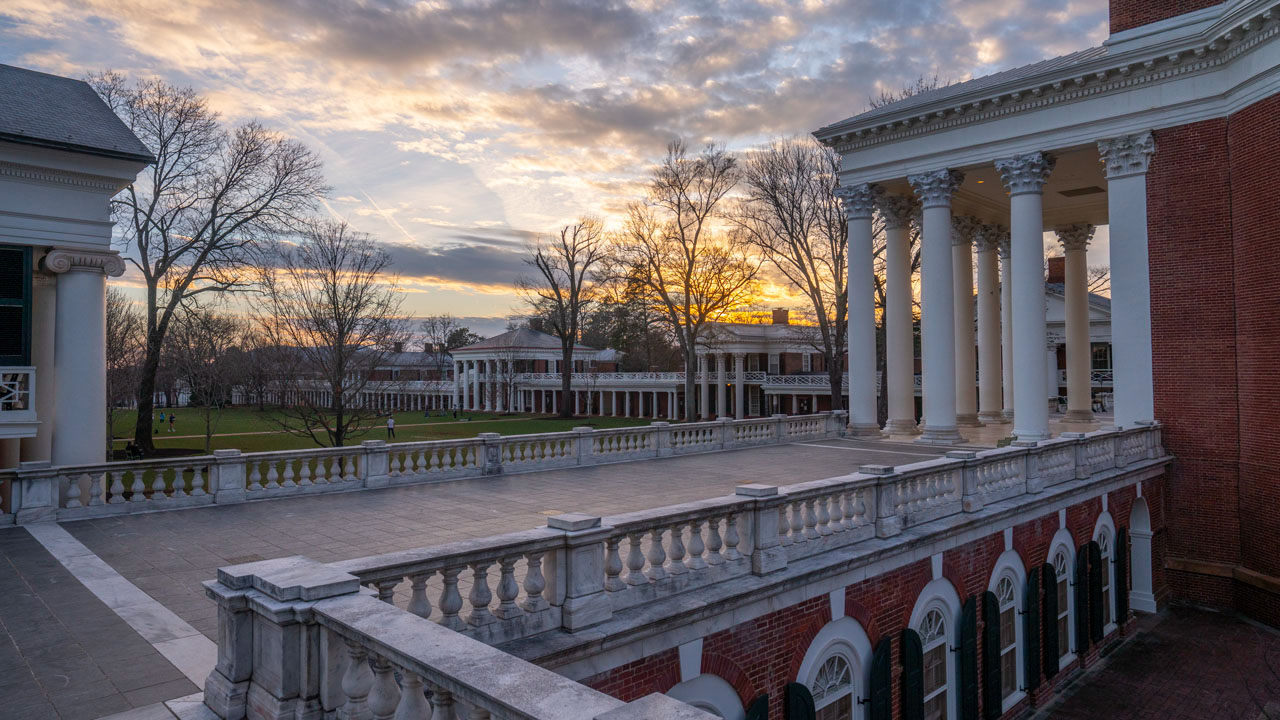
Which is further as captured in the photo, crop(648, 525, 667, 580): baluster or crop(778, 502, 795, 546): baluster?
crop(778, 502, 795, 546): baluster

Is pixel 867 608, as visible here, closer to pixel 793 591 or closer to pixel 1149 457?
pixel 793 591

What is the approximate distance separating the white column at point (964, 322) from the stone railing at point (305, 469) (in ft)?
43.5

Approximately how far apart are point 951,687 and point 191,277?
29.4m

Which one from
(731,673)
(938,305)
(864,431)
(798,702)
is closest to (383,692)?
(731,673)

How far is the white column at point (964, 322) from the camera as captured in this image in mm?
29000

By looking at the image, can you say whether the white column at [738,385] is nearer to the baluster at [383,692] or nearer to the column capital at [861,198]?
the column capital at [861,198]

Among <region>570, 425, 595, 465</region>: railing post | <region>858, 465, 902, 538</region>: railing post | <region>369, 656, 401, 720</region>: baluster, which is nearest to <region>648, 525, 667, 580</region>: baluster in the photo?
<region>369, 656, 401, 720</region>: baluster

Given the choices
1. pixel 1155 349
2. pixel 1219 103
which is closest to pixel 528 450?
pixel 1155 349

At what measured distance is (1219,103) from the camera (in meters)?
18.5

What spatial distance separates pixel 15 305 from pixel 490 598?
12031 millimetres

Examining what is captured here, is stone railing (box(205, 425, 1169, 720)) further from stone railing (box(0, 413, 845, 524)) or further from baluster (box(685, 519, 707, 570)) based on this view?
stone railing (box(0, 413, 845, 524))

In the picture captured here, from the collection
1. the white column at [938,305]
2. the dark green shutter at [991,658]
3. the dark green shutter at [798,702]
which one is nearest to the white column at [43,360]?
the dark green shutter at [798,702]

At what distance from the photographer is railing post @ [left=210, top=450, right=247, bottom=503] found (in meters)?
12.4

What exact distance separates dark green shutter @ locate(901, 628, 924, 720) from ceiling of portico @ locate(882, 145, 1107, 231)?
1664 centimetres
